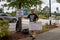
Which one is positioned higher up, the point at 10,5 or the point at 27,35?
the point at 10,5

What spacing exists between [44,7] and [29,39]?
41238 millimetres

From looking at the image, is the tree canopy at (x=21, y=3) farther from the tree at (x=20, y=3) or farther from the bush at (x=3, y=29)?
the bush at (x=3, y=29)

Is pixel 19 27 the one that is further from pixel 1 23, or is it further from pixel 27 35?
pixel 1 23

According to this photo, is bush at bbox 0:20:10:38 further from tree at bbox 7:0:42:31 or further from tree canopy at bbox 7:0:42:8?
tree canopy at bbox 7:0:42:8

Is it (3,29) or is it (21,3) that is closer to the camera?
(3,29)

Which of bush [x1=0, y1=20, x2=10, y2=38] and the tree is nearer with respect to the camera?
bush [x1=0, y1=20, x2=10, y2=38]

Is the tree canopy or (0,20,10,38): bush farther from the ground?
the tree canopy

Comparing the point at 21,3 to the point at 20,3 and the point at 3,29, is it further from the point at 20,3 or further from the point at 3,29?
the point at 3,29

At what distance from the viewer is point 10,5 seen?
1580 centimetres

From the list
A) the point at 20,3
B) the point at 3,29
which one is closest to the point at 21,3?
the point at 20,3

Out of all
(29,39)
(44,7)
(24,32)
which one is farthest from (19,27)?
(44,7)

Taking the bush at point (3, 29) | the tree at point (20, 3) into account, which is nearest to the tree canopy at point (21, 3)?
the tree at point (20, 3)

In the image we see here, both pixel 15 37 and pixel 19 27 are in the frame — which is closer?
pixel 15 37

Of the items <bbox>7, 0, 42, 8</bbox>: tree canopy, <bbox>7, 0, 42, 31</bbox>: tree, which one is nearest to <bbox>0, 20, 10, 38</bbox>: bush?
<bbox>7, 0, 42, 31</bbox>: tree
